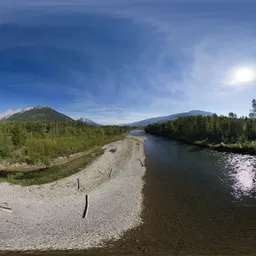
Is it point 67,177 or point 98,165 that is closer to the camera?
point 67,177

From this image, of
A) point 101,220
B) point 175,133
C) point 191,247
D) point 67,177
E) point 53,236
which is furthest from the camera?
point 175,133

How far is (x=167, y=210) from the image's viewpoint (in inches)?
721

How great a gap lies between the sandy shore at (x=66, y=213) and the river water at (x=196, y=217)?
1.39m

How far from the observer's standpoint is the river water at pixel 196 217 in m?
12.6

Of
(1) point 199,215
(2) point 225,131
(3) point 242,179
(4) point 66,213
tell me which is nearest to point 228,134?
(2) point 225,131

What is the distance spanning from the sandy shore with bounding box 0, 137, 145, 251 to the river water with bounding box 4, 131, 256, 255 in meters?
1.39

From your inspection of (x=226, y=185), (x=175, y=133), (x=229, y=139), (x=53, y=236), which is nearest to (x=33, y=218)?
(x=53, y=236)

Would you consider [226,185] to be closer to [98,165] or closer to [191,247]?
[191,247]

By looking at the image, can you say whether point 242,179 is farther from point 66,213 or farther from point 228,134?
point 228,134

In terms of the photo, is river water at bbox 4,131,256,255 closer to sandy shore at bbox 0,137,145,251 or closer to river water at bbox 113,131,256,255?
river water at bbox 113,131,256,255

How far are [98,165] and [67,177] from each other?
9.54 meters

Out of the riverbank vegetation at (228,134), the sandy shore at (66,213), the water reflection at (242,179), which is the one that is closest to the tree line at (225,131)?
the riverbank vegetation at (228,134)

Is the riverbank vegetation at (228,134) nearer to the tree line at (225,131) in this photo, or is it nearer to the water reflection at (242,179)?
the tree line at (225,131)

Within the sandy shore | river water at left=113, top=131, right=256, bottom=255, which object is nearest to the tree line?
river water at left=113, top=131, right=256, bottom=255
